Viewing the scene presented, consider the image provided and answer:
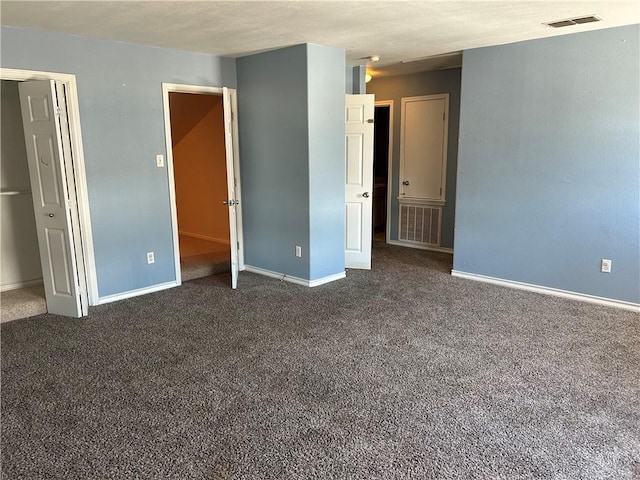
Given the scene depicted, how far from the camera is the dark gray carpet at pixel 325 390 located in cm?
213

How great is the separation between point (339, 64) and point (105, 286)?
3.15m

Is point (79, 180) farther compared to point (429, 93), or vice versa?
point (429, 93)

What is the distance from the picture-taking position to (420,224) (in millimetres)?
6539

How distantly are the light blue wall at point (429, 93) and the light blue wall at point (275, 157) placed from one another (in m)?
2.38

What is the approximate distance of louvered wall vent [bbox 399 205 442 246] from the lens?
6.38 m

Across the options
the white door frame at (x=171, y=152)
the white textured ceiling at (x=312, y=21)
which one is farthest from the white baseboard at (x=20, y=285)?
the white textured ceiling at (x=312, y=21)

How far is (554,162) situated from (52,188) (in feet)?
14.6

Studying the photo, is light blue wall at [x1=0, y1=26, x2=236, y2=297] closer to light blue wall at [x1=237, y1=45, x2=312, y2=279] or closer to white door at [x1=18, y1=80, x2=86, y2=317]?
white door at [x1=18, y1=80, x2=86, y2=317]

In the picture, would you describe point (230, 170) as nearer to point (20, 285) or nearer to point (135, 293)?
point (135, 293)

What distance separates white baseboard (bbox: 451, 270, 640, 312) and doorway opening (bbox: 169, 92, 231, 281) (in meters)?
2.87

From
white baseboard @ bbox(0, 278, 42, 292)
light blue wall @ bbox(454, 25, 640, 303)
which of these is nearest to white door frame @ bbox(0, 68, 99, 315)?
white baseboard @ bbox(0, 278, 42, 292)

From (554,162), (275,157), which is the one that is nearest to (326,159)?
(275,157)

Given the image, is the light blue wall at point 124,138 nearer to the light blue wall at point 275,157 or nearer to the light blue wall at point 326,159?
the light blue wall at point 275,157

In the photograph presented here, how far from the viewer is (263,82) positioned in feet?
15.7
